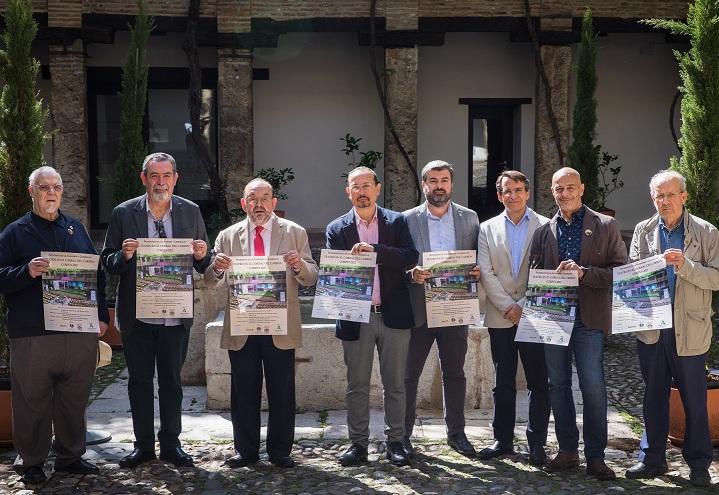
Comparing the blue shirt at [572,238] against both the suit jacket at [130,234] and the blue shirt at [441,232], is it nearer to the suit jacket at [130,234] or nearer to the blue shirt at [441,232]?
the blue shirt at [441,232]

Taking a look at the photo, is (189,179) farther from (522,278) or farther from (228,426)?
(522,278)

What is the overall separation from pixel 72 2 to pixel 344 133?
15.1ft

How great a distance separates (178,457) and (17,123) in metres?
2.85

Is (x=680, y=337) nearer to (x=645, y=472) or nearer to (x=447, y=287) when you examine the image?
(x=645, y=472)

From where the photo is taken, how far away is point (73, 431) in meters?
6.11

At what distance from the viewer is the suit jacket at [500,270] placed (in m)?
6.19

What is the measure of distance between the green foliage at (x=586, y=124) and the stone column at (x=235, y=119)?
4698 millimetres

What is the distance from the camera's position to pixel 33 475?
5.94m

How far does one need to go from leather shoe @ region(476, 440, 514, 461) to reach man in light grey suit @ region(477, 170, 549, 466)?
0.02m

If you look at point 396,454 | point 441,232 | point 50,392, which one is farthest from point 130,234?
point 396,454

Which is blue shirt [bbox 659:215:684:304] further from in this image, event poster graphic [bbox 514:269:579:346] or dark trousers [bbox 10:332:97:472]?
dark trousers [bbox 10:332:97:472]

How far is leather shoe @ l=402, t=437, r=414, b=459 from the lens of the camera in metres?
6.31

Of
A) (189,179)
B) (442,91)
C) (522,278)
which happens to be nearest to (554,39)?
(442,91)

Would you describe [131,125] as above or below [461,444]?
above
